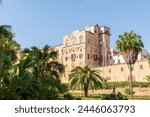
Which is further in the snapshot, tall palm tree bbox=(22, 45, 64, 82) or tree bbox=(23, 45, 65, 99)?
tall palm tree bbox=(22, 45, 64, 82)

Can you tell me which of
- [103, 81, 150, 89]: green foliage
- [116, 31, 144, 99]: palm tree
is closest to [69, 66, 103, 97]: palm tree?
[116, 31, 144, 99]: palm tree

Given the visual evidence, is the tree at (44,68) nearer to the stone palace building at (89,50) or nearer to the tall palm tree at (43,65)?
the tall palm tree at (43,65)

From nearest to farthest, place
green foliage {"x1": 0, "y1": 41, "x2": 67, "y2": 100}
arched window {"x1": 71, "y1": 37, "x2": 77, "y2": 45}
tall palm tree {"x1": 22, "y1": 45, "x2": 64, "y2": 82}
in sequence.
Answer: green foliage {"x1": 0, "y1": 41, "x2": 67, "y2": 100}
tall palm tree {"x1": 22, "y1": 45, "x2": 64, "y2": 82}
arched window {"x1": 71, "y1": 37, "x2": 77, "y2": 45}

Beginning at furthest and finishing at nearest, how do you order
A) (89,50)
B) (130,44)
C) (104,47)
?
1. (104,47)
2. (89,50)
3. (130,44)

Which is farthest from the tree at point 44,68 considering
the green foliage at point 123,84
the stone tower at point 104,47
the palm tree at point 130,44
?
the stone tower at point 104,47

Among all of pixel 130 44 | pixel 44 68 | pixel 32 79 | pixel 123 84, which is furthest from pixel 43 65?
pixel 123 84

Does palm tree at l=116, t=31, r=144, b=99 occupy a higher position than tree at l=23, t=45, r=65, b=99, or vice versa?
palm tree at l=116, t=31, r=144, b=99

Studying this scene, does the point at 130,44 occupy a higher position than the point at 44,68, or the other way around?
the point at 130,44

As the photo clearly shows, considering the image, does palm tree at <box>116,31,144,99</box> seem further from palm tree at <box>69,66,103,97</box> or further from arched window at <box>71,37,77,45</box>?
arched window at <box>71,37,77,45</box>

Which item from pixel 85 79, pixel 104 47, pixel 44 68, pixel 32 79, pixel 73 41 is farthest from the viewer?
pixel 73 41

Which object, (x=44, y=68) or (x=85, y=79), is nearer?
(x=44, y=68)

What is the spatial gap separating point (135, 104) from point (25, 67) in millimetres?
19709

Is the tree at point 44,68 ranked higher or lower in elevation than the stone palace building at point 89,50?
lower

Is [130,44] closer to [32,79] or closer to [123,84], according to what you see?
[123,84]
